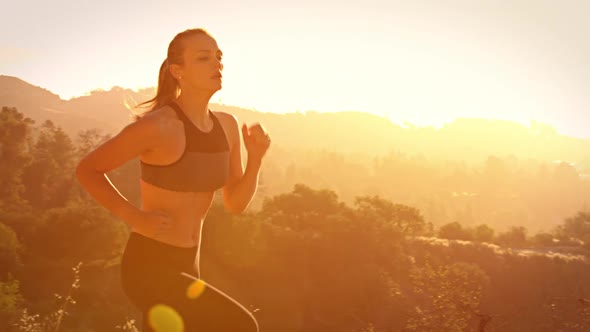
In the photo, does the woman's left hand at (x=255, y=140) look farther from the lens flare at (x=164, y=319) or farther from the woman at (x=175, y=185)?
the lens flare at (x=164, y=319)

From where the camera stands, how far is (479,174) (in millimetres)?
177250

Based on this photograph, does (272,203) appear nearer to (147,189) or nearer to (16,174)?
(16,174)

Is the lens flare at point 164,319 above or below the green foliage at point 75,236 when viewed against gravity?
above

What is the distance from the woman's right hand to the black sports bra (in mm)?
162

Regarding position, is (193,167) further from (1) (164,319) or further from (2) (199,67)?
(1) (164,319)

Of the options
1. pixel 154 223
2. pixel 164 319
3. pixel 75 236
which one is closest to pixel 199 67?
pixel 154 223

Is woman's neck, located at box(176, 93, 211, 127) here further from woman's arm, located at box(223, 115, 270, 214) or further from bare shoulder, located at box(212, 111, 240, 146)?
woman's arm, located at box(223, 115, 270, 214)

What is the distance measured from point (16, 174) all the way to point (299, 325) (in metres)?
27.3

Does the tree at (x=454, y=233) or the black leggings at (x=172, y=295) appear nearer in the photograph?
the black leggings at (x=172, y=295)

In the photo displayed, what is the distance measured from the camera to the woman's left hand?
3.02 m

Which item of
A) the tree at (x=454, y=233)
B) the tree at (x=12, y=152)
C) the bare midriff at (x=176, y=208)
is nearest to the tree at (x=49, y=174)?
the tree at (x=12, y=152)

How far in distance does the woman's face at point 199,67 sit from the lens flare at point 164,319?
113 centimetres

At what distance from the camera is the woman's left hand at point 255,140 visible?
302 cm

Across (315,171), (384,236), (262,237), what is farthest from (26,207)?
(315,171)
